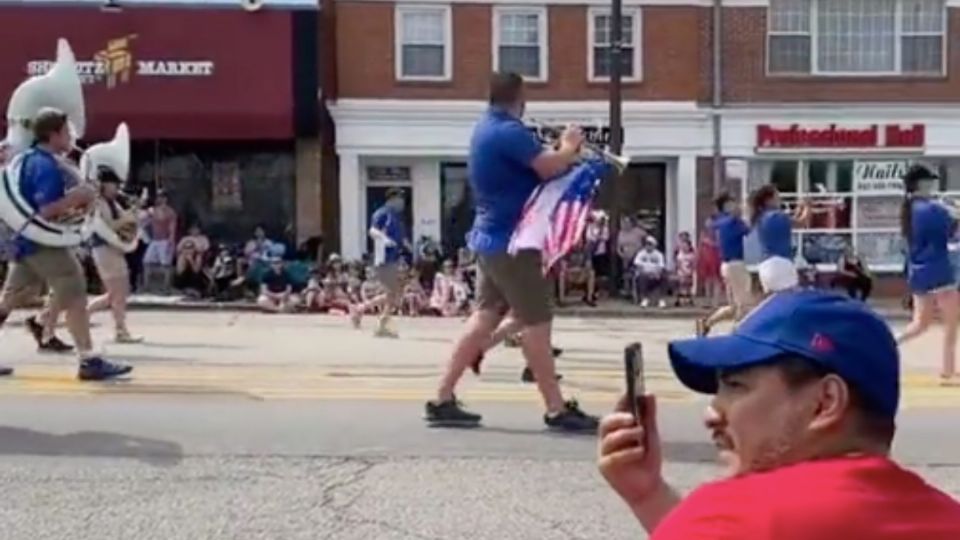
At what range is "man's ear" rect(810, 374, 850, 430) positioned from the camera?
7.97ft

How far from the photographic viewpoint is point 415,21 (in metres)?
27.9

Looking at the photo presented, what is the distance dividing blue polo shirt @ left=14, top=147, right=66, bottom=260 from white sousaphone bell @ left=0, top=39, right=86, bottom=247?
48 mm

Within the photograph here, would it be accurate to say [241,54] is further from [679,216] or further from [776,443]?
[776,443]

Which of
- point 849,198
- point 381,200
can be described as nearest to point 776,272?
point 381,200

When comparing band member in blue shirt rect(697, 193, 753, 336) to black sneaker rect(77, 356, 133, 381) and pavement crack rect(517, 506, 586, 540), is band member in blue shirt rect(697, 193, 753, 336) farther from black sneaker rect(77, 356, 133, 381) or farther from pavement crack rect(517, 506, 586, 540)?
pavement crack rect(517, 506, 586, 540)

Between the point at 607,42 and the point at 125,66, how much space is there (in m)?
8.60

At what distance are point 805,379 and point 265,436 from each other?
220 inches

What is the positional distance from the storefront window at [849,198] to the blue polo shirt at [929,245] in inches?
664

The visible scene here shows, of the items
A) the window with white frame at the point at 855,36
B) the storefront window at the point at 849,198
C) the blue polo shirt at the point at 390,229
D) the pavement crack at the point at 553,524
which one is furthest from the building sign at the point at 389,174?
the pavement crack at the point at 553,524

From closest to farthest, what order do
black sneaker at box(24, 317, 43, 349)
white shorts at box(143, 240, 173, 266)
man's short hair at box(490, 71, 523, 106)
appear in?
man's short hair at box(490, 71, 523, 106)
black sneaker at box(24, 317, 43, 349)
white shorts at box(143, 240, 173, 266)

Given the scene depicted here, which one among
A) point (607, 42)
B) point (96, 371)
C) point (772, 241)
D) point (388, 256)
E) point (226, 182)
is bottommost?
point (96, 371)

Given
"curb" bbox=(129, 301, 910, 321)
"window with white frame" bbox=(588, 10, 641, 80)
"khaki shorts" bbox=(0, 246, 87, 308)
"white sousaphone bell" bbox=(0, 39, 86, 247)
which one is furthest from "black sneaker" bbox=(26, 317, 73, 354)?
"window with white frame" bbox=(588, 10, 641, 80)

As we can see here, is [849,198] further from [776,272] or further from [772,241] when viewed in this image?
[776,272]

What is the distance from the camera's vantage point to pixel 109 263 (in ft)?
42.9
